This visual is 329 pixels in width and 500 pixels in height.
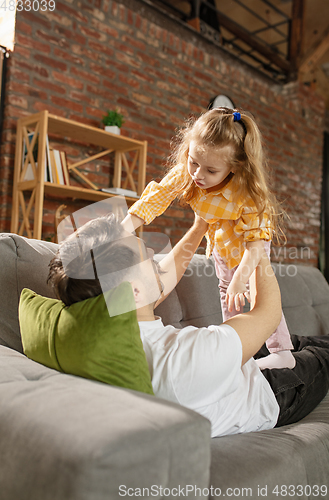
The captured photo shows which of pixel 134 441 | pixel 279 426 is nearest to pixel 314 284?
pixel 279 426

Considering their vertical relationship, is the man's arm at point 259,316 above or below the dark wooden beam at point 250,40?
below

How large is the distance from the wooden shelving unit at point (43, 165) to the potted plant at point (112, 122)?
0.07m

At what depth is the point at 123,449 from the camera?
1.75ft

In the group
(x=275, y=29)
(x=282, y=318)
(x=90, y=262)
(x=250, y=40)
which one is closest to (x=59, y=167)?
(x=282, y=318)

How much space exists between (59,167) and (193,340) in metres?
2.23

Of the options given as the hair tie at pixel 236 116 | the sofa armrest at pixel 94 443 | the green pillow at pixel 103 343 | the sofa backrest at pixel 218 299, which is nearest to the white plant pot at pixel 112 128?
the sofa backrest at pixel 218 299

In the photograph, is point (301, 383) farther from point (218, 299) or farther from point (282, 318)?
point (218, 299)

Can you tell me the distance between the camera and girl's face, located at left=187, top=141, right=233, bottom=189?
133 cm

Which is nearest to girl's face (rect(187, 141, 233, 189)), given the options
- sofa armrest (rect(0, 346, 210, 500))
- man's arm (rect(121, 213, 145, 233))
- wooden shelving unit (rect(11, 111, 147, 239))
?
man's arm (rect(121, 213, 145, 233))

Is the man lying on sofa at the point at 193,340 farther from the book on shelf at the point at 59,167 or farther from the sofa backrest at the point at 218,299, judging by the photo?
the book on shelf at the point at 59,167

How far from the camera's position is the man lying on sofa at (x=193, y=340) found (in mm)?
806

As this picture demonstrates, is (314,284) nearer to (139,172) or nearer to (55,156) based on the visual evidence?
(139,172)

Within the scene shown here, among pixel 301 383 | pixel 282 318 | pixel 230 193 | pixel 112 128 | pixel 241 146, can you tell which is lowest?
pixel 301 383

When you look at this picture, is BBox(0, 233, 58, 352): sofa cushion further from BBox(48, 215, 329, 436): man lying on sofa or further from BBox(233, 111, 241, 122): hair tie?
BBox(233, 111, 241, 122): hair tie
